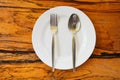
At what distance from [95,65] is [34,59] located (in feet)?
0.80

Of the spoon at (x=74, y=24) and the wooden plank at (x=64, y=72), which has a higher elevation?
the spoon at (x=74, y=24)

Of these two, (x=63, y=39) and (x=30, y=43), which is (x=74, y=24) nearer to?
(x=63, y=39)

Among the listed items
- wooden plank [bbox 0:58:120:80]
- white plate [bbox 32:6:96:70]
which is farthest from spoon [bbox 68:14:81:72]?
wooden plank [bbox 0:58:120:80]

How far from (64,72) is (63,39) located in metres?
0.13

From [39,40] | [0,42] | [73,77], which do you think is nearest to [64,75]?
[73,77]

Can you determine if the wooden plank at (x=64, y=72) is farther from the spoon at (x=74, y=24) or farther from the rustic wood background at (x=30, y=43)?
the spoon at (x=74, y=24)

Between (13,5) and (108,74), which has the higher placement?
(13,5)

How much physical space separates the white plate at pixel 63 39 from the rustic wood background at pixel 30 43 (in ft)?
Result: 0.11

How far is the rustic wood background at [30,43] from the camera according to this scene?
816 millimetres

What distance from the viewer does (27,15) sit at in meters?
0.88

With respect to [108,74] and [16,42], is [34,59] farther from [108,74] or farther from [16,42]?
[108,74]

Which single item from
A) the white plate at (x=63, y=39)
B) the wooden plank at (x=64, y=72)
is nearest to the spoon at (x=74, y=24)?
the white plate at (x=63, y=39)

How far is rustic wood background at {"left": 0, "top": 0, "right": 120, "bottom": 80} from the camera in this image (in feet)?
2.68

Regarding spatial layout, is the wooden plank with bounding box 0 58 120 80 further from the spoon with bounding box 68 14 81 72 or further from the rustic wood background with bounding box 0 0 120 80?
the spoon with bounding box 68 14 81 72
